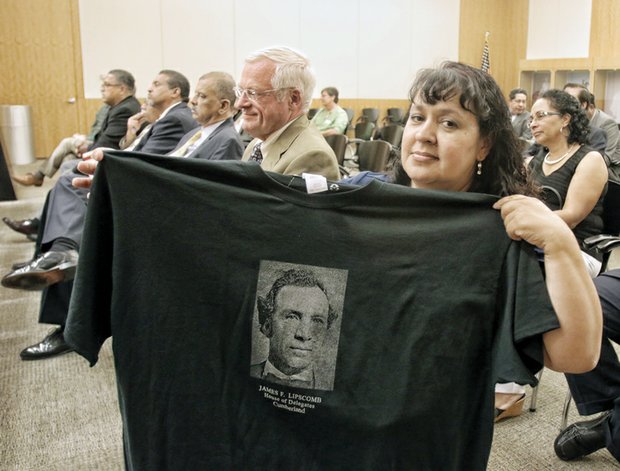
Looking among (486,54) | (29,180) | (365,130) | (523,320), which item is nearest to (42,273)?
(523,320)

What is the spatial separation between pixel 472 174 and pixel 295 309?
0.52 m

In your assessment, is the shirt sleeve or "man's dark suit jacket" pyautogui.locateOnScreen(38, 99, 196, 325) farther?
"man's dark suit jacket" pyautogui.locateOnScreen(38, 99, 196, 325)

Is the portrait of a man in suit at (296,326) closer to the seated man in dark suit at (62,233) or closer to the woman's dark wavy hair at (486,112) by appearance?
the woman's dark wavy hair at (486,112)

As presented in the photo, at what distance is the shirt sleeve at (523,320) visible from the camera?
1.02 m

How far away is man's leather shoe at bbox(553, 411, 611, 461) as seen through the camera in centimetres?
218

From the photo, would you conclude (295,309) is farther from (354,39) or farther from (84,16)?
(354,39)

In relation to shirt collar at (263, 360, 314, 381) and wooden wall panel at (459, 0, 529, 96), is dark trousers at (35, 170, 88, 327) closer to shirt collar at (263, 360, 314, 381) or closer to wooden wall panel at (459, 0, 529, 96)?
shirt collar at (263, 360, 314, 381)

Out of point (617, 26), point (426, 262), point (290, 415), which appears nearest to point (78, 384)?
point (290, 415)

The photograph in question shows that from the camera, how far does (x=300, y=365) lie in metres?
1.18

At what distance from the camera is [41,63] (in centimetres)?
970

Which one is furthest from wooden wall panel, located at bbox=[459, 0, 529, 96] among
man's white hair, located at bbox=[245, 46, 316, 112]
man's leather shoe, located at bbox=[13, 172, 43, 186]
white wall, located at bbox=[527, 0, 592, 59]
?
man's white hair, located at bbox=[245, 46, 316, 112]

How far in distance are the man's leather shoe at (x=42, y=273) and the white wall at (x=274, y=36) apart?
7.94 metres

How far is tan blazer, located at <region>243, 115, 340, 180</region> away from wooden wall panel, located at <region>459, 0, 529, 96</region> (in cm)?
1240

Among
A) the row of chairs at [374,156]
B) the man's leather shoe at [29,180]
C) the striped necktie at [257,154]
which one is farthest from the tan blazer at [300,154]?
the man's leather shoe at [29,180]
